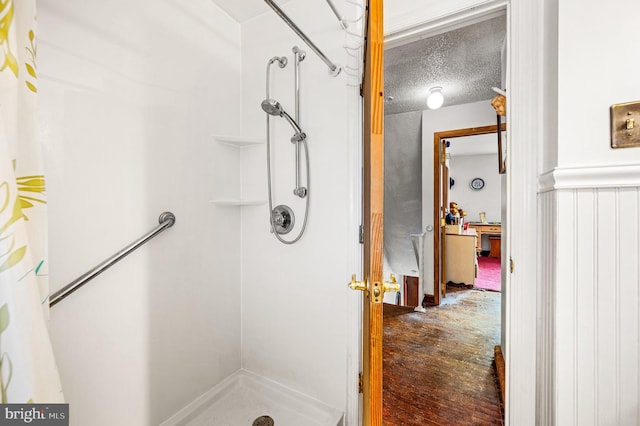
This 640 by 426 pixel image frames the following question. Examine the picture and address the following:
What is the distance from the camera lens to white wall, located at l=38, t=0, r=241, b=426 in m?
0.95

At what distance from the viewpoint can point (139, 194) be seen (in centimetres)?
114

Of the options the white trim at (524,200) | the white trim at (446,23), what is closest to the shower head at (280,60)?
the white trim at (446,23)

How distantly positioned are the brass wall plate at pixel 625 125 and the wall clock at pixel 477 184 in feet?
20.1

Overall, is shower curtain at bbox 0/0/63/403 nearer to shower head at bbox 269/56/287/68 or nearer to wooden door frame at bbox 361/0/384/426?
wooden door frame at bbox 361/0/384/426

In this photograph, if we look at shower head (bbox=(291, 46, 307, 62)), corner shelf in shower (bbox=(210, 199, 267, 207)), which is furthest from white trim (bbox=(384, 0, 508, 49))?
corner shelf in shower (bbox=(210, 199, 267, 207))

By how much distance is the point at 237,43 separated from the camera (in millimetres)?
1582

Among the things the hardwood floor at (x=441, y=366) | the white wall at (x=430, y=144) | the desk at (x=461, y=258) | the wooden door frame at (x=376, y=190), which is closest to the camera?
the wooden door frame at (x=376, y=190)

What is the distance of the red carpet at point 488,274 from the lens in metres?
3.69

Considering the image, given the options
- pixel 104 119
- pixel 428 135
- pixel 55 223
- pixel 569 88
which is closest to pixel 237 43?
pixel 104 119

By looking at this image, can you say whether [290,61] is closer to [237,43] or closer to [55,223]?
[237,43]

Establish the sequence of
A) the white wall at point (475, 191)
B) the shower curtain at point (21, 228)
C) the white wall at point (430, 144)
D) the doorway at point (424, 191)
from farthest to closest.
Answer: the white wall at point (475, 191), the white wall at point (430, 144), the doorway at point (424, 191), the shower curtain at point (21, 228)

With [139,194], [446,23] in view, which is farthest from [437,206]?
[139,194]

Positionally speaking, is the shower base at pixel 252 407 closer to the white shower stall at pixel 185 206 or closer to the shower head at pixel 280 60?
the white shower stall at pixel 185 206

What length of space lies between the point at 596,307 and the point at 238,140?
1658mm
